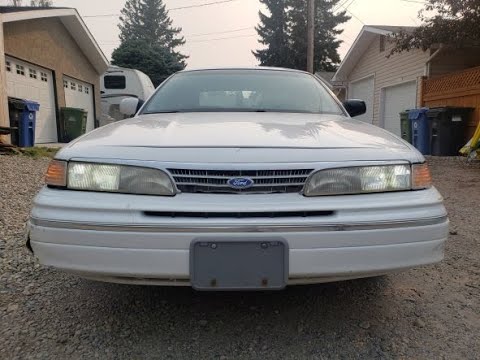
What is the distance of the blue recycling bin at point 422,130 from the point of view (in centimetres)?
1084

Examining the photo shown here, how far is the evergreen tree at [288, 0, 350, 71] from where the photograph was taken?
40.6 metres

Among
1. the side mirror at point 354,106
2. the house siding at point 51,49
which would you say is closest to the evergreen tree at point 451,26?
the side mirror at point 354,106

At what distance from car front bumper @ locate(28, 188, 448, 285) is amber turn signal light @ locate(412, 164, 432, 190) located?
164 millimetres

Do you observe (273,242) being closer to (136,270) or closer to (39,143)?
(136,270)

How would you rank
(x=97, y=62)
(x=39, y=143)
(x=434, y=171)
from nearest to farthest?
(x=434, y=171), (x=39, y=143), (x=97, y=62)

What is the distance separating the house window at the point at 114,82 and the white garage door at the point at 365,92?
994 cm

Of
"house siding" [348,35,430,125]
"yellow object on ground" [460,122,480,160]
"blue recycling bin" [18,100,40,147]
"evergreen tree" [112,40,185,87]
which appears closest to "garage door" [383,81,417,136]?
"house siding" [348,35,430,125]

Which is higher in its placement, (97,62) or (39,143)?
(97,62)

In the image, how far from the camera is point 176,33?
60688 millimetres

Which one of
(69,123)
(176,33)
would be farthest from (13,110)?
(176,33)

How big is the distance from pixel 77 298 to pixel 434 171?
718cm

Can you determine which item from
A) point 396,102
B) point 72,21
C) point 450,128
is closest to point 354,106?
point 450,128

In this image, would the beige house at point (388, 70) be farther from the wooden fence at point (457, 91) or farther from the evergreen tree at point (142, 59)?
the evergreen tree at point (142, 59)

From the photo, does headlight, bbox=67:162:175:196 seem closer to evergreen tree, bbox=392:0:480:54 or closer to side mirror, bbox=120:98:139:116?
side mirror, bbox=120:98:139:116
